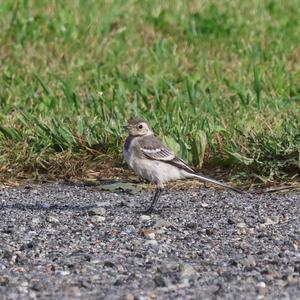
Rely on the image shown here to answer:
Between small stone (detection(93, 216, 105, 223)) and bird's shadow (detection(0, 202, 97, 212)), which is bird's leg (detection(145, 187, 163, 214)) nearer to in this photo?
small stone (detection(93, 216, 105, 223))

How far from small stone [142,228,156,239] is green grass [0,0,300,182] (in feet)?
6.22

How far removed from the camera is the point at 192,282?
6.70m

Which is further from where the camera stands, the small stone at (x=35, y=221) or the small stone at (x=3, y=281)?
the small stone at (x=35, y=221)

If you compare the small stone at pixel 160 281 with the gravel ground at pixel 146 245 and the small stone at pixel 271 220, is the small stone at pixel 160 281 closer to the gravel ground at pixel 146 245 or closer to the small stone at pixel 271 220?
the gravel ground at pixel 146 245

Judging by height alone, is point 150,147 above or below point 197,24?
above

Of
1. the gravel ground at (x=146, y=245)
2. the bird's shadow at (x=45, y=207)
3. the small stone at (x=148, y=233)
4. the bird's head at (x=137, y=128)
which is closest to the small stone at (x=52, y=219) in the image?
the gravel ground at (x=146, y=245)

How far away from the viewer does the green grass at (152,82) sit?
10.2 meters

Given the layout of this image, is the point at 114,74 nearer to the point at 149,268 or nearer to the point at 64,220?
the point at 64,220

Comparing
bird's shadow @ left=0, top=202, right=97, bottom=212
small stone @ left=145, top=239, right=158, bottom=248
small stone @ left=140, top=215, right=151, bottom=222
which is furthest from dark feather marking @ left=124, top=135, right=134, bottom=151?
small stone @ left=145, top=239, right=158, bottom=248

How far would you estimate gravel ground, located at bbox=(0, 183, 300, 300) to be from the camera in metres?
6.59

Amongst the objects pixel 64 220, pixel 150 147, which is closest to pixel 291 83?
pixel 150 147

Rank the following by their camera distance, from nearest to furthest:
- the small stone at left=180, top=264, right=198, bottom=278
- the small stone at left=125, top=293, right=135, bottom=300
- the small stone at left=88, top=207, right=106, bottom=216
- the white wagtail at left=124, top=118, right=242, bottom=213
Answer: the small stone at left=125, top=293, right=135, bottom=300
the small stone at left=180, top=264, right=198, bottom=278
the small stone at left=88, top=207, right=106, bottom=216
the white wagtail at left=124, top=118, right=242, bottom=213

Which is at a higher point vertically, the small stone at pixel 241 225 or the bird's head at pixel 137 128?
the bird's head at pixel 137 128

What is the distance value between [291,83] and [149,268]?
6076 mm
